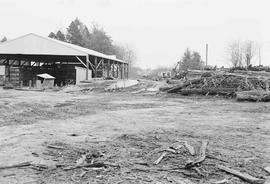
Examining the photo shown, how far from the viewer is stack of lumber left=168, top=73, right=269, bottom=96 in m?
20.5

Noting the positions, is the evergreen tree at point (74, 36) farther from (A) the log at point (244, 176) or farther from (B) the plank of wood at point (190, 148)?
(A) the log at point (244, 176)

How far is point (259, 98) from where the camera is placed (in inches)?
681

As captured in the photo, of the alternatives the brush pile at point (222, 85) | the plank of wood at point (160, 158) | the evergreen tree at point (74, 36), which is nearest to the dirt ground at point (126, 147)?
the plank of wood at point (160, 158)

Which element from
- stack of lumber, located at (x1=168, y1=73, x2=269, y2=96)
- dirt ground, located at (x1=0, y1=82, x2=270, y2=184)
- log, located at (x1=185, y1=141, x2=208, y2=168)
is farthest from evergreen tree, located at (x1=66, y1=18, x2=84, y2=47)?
log, located at (x1=185, y1=141, x2=208, y2=168)

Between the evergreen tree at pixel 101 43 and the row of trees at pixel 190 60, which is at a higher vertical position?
the evergreen tree at pixel 101 43

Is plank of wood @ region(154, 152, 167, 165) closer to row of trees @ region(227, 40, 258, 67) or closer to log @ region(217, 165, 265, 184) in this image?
log @ region(217, 165, 265, 184)

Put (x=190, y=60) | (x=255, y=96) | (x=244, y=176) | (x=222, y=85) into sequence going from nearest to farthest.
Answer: (x=244, y=176), (x=255, y=96), (x=222, y=85), (x=190, y=60)

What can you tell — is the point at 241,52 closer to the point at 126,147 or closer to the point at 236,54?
the point at 236,54

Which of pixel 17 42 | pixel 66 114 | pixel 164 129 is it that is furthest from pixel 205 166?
pixel 17 42

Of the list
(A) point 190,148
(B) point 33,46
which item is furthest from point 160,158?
(B) point 33,46

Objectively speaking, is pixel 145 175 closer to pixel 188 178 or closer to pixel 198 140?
pixel 188 178

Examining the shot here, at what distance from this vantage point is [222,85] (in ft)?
70.2

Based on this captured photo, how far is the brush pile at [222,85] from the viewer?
2050 cm

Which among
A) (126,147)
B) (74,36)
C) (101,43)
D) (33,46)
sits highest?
(74,36)
